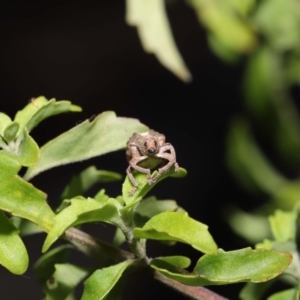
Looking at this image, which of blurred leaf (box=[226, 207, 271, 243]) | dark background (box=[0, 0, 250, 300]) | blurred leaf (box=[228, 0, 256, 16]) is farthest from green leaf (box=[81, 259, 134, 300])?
dark background (box=[0, 0, 250, 300])

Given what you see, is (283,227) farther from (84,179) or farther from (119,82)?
(119,82)

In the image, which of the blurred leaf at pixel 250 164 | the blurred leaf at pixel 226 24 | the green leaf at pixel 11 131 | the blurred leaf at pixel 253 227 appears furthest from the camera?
the blurred leaf at pixel 250 164

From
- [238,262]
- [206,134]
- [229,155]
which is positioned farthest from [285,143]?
[238,262]

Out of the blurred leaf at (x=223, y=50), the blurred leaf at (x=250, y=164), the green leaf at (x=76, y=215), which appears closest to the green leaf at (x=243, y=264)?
the green leaf at (x=76, y=215)

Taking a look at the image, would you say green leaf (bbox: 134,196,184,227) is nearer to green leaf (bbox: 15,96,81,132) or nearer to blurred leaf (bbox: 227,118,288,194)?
green leaf (bbox: 15,96,81,132)

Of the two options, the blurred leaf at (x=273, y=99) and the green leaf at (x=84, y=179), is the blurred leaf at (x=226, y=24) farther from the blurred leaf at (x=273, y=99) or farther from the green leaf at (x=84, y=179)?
the green leaf at (x=84, y=179)

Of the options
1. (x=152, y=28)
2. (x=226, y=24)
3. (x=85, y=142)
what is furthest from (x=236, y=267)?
(x=226, y=24)

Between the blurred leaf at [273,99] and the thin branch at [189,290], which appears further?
the blurred leaf at [273,99]
